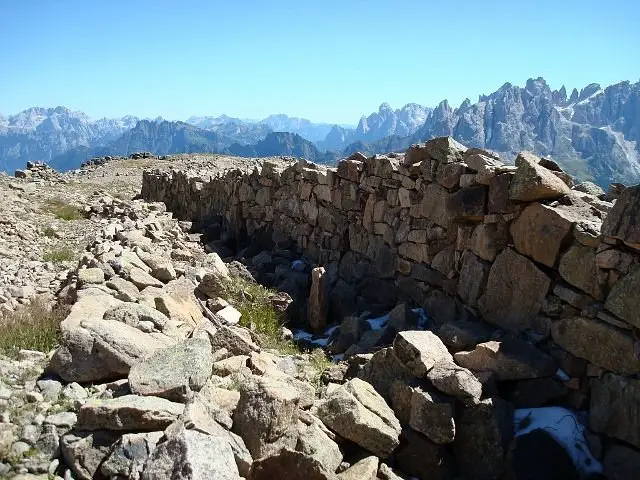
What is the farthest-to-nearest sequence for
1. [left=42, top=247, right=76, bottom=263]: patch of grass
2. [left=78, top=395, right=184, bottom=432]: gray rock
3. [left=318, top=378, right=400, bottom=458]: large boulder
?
1. [left=42, top=247, right=76, bottom=263]: patch of grass
2. [left=318, top=378, right=400, bottom=458]: large boulder
3. [left=78, top=395, right=184, bottom=432]: gray rock

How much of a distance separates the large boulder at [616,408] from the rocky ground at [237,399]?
165 millimetres

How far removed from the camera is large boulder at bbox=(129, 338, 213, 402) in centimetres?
421

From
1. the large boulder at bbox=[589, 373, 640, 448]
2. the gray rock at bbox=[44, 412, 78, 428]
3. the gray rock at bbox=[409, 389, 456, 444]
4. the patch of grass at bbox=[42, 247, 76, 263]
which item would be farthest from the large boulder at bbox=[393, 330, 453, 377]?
the patch of grass at bbox=[42, 247, 76, 263]

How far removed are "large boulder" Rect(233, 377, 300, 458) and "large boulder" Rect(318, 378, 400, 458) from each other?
0.62 metres

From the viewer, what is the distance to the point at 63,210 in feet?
60.0

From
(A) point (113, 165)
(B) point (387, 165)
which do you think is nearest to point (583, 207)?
(B) point (387, 165)

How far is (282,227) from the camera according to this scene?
43.6ft

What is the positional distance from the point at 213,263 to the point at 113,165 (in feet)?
121

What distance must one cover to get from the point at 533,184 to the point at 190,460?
17.2 ft

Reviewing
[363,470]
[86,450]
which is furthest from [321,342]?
[86,450]

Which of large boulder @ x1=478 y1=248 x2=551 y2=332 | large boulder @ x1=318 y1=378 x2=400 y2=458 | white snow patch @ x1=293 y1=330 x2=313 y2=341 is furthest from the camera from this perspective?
white snow patch @ x1=293 y1=330 x2=313 y2=341

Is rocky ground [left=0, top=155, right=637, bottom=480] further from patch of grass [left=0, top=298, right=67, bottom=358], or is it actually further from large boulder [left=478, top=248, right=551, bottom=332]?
large boulder [left=478, top=248, right=551, bottom=332]

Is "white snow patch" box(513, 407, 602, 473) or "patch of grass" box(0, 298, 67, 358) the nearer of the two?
"patch of grass" box(0, 298, 67, 358)

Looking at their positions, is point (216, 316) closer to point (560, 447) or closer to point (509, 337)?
point (509, 337)
